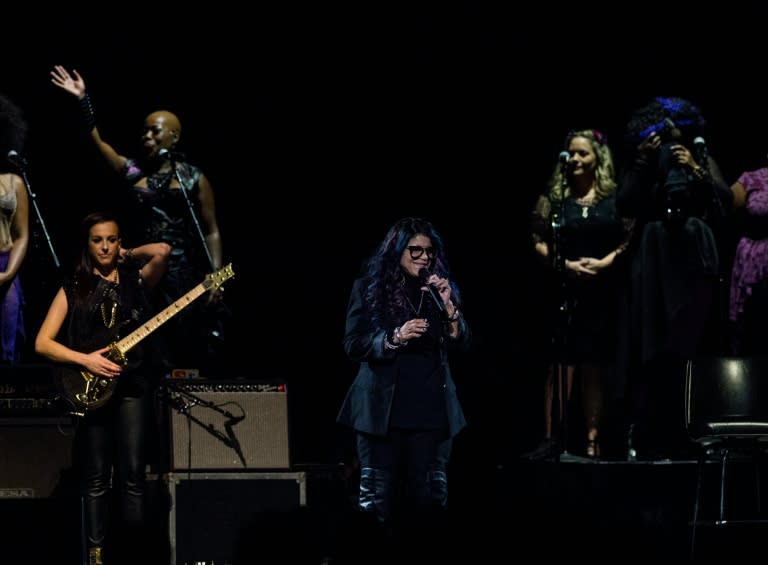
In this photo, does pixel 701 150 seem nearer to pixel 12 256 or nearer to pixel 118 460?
pixel 118 460

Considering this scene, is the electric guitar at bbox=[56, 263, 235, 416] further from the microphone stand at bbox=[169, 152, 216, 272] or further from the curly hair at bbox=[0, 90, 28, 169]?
the curly hair at bbox=[0, 90, 28, 169]

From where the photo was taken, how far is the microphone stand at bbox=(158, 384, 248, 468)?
18.3 feet

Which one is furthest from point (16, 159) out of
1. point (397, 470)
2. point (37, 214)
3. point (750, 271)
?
point (750, 271)

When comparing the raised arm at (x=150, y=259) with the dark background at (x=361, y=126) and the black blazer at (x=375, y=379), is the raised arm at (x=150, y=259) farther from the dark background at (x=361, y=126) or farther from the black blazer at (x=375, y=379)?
the dark background at (x=361, y=126)

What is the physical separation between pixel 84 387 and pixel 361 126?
2.81 meters

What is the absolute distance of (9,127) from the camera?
6.21m

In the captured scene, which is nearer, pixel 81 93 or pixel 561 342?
pixel 561 342

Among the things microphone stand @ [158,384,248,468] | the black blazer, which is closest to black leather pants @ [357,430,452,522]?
the black blazer

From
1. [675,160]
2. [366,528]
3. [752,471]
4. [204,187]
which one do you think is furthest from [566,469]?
[204,187]

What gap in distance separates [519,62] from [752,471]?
2793 mm

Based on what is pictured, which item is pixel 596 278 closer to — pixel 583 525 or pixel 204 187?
pixel 583 525

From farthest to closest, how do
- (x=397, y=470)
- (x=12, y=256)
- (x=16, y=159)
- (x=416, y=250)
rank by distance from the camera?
(x=12, y=256), (x=16, y=159), (x=416, y=250), (x=397, y=470)

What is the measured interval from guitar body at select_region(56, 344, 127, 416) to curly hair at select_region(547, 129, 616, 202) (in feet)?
8.05

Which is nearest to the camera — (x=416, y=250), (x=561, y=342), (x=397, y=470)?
(x=397, y=470)
